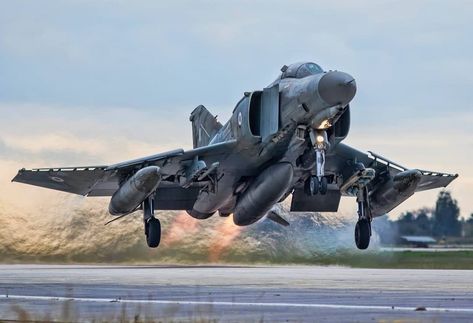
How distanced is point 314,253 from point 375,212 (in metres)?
4.92

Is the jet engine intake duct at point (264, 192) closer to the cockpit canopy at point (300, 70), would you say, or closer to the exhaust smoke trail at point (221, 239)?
the cockpit canopy at point (300, 70)

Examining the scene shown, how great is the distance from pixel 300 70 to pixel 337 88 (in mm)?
2648

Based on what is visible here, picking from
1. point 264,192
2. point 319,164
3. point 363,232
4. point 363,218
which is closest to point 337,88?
point 319,164

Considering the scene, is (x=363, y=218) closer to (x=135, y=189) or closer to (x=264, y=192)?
(x=264, y=192)

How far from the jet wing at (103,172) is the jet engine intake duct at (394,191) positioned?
15.9 ft

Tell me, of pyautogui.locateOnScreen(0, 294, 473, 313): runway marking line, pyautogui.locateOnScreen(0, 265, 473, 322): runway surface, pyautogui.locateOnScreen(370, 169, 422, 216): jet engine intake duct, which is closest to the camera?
pyautogui.locateOnScreen(0, 265, 473, 322): runway surface

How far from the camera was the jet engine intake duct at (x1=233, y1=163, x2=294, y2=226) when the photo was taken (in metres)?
24.6

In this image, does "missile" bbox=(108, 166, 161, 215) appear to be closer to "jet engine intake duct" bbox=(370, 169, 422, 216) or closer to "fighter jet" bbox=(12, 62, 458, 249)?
"fighter jet" bbox=(12, 62, 458, 249)

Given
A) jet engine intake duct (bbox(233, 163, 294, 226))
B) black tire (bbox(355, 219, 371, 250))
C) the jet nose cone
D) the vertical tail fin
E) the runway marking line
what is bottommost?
the runway marking line

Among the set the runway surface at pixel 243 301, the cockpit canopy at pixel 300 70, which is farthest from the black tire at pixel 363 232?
the runway surface at pixel 243 301

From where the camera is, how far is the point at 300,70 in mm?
24547

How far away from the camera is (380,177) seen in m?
28.5

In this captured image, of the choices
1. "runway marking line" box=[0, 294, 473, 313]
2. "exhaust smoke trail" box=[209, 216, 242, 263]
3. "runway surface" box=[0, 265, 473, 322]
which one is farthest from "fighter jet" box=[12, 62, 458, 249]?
"runway marking line" box=[0, 294, 473, 313]

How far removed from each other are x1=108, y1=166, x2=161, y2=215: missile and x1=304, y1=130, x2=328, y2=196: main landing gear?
411cm
